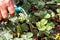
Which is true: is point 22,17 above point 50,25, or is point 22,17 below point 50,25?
above

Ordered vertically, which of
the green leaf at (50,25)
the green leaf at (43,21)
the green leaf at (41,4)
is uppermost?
the green leaf at (41,4)

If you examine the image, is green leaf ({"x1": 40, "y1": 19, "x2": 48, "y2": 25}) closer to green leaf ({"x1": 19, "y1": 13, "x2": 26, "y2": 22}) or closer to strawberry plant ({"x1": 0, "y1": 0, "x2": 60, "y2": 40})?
strawberry plant ({"x1": 0, "y1": 0, "x2": 60, "y2": 40})

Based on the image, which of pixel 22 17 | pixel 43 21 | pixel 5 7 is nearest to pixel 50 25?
pixel 43 21

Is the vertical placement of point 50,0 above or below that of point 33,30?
above

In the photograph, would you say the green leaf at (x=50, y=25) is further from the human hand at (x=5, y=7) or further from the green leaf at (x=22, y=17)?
the human hand at (x=5, y=7)

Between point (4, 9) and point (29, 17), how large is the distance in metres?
0.51

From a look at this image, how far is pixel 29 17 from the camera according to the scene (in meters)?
2.74

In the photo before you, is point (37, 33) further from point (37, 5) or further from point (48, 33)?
point (37, 5)

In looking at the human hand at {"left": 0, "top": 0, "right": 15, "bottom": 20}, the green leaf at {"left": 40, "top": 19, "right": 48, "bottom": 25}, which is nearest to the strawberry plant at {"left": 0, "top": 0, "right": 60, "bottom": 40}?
the green leaf at {"left": 40, "top": 19, "right": 48, "bottom": 25}

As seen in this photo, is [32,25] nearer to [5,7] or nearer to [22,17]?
[22,17]

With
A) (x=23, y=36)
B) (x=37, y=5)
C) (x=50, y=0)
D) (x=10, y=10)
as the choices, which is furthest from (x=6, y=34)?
(x=50, y=0)

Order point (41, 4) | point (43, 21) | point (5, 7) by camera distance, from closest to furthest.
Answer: point (5, 7) < point (43, 21) < point (41, 4)

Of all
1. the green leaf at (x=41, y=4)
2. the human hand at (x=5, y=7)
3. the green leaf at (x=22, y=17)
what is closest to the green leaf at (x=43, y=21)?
the green leaf at (x=22, y=17)

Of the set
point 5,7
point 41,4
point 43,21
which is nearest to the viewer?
point 5,7
